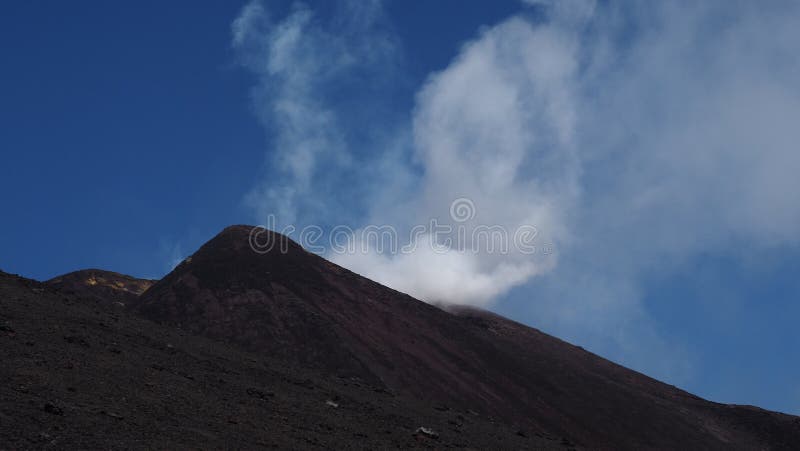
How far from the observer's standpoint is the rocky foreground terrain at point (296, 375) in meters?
18.9

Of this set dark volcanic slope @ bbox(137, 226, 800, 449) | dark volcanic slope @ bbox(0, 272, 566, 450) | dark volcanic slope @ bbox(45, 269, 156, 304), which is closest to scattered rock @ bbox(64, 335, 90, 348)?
dark volcanic slope @ bbox(0, 272, 566, 450)

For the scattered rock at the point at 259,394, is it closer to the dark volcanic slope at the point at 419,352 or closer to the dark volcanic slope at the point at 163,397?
the dark volcanic slope at the point at 163,397

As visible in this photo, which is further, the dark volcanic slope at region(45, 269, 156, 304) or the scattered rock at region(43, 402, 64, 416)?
the dark volcanic slope at region(45, 269, 156, 304)

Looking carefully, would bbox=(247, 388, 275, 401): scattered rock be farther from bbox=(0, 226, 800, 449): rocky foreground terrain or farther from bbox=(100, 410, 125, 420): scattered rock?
bbox=(100, 410, 125, 420): scattered rock

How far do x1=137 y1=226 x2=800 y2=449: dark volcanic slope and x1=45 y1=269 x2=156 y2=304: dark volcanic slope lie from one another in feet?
59.2

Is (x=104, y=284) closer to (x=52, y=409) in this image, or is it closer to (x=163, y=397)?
(x=163, y=397)

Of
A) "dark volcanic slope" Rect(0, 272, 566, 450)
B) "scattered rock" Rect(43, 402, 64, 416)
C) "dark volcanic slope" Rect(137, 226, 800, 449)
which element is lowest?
"scattered rock" Rect(43, 402, 64, 416)

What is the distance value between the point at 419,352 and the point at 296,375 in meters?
18.0

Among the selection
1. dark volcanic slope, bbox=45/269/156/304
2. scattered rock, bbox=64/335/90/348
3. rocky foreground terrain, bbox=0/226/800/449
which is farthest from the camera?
dark volcanic slope, bbox=45/269/156/304

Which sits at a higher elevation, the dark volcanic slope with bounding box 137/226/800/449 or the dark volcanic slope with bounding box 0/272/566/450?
the dark volcanic slope with bounding box 137/226/800/449

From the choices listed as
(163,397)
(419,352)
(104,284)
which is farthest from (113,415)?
(104,284)

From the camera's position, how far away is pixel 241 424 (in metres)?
20.2

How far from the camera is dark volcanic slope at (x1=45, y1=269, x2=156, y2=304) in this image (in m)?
70.2

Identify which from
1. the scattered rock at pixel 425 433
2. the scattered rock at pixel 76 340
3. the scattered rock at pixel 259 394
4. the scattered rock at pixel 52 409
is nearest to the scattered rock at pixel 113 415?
the scattered rock at pixel 52 409
